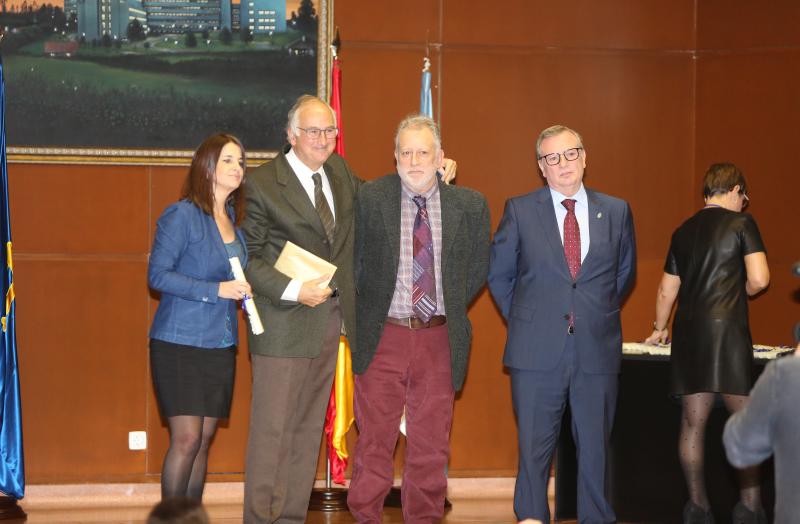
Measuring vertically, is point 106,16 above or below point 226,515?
above

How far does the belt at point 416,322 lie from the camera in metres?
4.42

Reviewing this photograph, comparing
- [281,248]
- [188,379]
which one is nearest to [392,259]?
[281,248]

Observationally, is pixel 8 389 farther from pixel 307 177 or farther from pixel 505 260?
pixel 505 260

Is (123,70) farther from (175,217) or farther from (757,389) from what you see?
(757,389)

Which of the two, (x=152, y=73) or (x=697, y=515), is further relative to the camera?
(x=152, y=73)

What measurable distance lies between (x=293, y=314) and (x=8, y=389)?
1818 mm

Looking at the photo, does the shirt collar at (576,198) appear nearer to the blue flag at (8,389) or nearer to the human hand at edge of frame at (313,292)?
the human hand at edge of frame at (313,292)

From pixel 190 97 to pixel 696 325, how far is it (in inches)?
119

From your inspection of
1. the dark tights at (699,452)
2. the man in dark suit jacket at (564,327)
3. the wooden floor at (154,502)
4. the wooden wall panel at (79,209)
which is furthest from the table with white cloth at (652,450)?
the wooden wall panel at (79,209)

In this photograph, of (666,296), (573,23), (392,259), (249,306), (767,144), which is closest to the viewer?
(249,306)

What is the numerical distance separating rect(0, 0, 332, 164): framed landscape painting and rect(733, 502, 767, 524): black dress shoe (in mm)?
3111

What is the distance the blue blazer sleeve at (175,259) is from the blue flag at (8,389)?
148 cm

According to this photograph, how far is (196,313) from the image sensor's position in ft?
13.7

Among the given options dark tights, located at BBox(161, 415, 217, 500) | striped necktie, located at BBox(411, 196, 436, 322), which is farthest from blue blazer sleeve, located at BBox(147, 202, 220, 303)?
striped necktie, located at BBox(411, 196, 436, 322)
